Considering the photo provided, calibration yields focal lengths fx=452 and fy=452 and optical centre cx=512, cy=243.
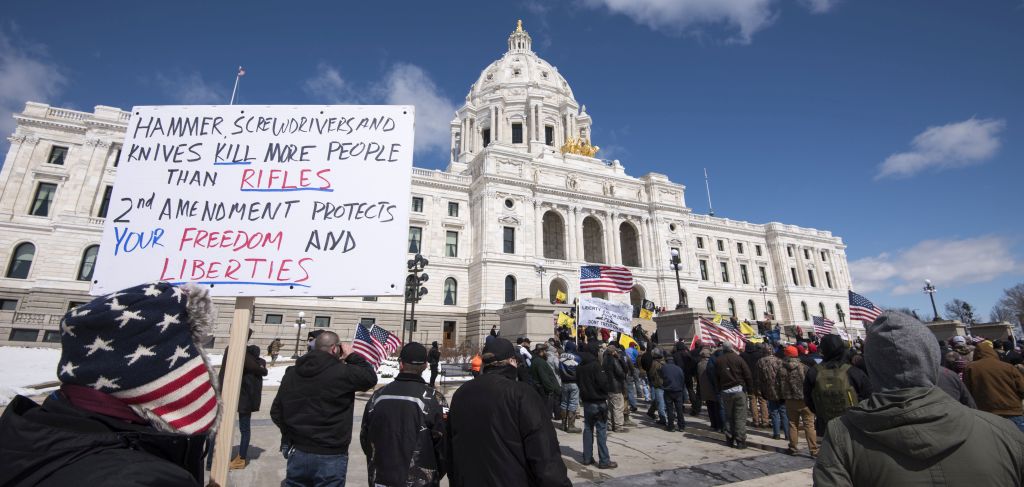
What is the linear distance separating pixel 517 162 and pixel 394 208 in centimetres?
3617

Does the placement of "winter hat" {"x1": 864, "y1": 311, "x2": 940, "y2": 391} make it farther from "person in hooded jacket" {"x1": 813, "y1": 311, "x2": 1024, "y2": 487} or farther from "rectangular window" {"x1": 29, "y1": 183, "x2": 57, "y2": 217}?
"rectangular window" {"x1": 29, "y1": 183, "x2": 57, "y2": 217}

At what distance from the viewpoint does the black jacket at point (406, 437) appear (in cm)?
378

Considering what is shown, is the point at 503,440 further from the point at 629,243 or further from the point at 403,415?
the point at 629,243

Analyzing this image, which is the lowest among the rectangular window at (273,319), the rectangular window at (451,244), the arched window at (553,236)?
the rectangular window at (273,319)

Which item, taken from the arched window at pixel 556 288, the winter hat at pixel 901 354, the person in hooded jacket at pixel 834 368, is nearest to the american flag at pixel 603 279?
the person in hooded jacket at pixel 834 368

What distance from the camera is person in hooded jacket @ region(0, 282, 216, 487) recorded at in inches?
50.7

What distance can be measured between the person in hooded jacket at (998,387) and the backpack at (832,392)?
151cm

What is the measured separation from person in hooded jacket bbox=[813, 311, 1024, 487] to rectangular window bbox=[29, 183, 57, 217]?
132ft

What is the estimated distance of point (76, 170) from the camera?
2906 cm

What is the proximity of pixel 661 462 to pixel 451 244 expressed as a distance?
31.9 m

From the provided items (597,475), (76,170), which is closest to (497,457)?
(597,475)

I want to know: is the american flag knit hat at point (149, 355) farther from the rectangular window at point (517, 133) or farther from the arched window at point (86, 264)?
the rectangular window at point (517, 133)

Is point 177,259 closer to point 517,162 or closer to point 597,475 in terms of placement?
point 597,475

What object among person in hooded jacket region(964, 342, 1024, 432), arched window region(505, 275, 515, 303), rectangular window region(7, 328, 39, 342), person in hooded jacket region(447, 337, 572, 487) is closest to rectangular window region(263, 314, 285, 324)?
rectangular window region(7, 328, 39, 342)
